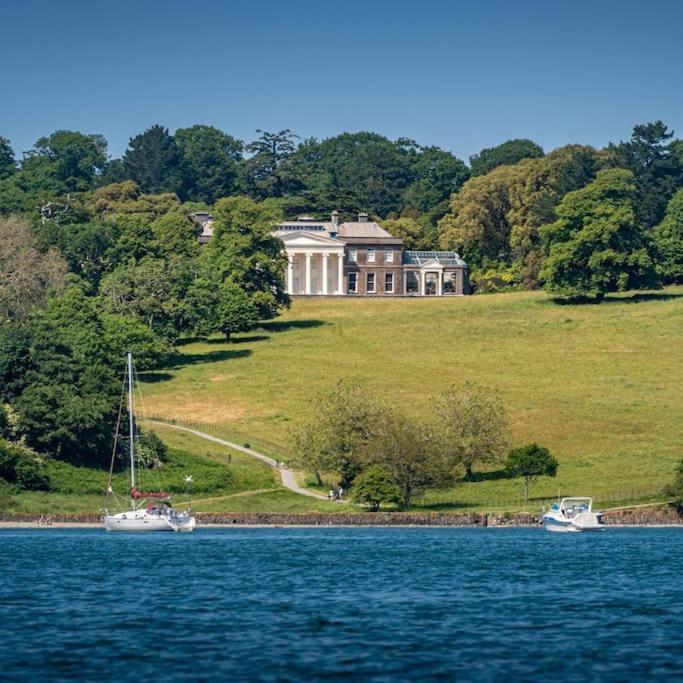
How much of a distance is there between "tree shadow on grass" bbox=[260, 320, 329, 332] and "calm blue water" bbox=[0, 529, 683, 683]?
94972 mm

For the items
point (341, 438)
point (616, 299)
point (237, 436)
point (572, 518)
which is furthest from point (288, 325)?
point (572, 518)

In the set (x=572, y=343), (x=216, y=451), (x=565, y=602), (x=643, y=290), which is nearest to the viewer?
(x=565, y=602)

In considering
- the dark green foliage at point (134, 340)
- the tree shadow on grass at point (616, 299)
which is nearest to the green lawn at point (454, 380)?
the tree shadow on grass at point (616, 299)

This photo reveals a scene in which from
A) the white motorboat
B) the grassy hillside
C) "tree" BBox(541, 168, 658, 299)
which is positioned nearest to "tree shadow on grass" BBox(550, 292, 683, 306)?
the grassy hillside

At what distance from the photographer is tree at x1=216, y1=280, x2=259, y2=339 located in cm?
16438

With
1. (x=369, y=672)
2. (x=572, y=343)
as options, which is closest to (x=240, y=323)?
(x=572, y=343)

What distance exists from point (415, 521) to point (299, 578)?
112ft

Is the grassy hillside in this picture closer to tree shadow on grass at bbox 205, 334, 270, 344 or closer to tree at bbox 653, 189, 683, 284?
tree shadow on grass at bbox 205, 334, 270, 344

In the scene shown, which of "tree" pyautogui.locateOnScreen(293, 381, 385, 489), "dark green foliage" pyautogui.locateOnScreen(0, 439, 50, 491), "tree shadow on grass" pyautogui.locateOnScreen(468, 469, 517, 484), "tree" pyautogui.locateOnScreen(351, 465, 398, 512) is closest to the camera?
"tree" pyautogui.locateOnScreen(351, 465, 398, 512)

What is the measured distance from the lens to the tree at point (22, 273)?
15388cm

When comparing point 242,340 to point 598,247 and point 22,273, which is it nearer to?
point 22,273

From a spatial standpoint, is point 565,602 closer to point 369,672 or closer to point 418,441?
point 369,672

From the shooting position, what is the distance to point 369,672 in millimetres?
35750

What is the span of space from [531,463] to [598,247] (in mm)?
85178
